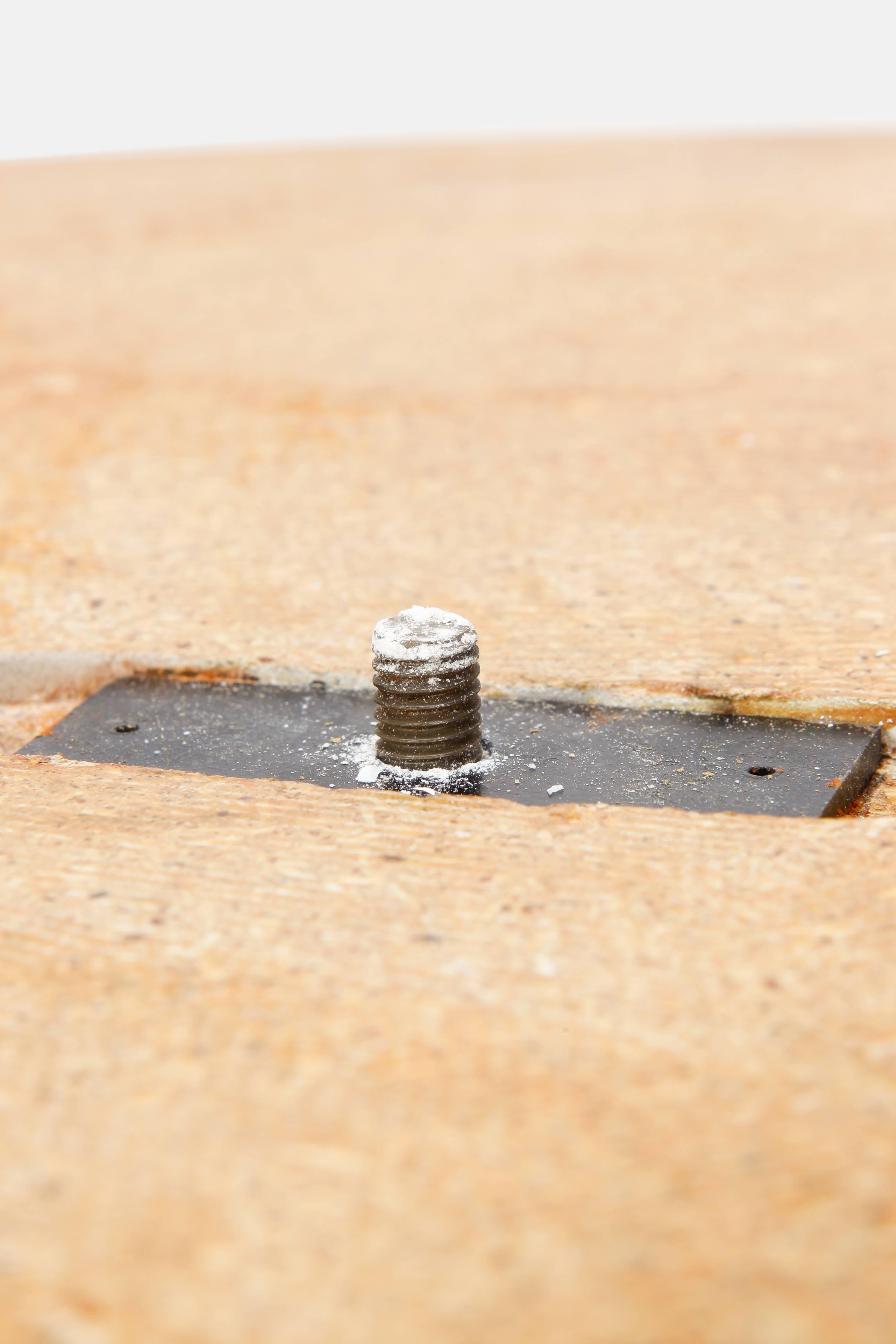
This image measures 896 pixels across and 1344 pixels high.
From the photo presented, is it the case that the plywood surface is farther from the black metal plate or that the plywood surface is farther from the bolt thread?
the bolt thread

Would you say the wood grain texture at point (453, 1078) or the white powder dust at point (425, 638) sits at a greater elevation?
the white powder dust at point (425, 638)

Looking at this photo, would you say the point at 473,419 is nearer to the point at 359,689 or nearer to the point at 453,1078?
the point at 359,689

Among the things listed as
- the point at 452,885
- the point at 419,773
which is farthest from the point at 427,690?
the point at 452,885

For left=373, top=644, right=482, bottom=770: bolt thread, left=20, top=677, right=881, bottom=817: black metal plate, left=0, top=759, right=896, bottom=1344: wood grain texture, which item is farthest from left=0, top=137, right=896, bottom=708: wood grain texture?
left=0, top=759, right=896, bottom=1344: wood grain texture

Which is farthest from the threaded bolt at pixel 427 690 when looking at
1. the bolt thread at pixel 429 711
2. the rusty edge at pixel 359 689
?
the rusty edge at pixel 359 689

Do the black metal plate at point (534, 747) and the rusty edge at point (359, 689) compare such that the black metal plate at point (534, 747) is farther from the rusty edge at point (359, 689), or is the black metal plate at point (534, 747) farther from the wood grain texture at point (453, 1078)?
the wood grain texture at point (453, 1078)

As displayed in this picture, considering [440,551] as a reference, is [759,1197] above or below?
below

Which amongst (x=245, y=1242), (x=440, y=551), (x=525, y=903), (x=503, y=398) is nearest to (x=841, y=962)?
(x=525, y=903)

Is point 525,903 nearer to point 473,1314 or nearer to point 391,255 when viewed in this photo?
point 473,1314
